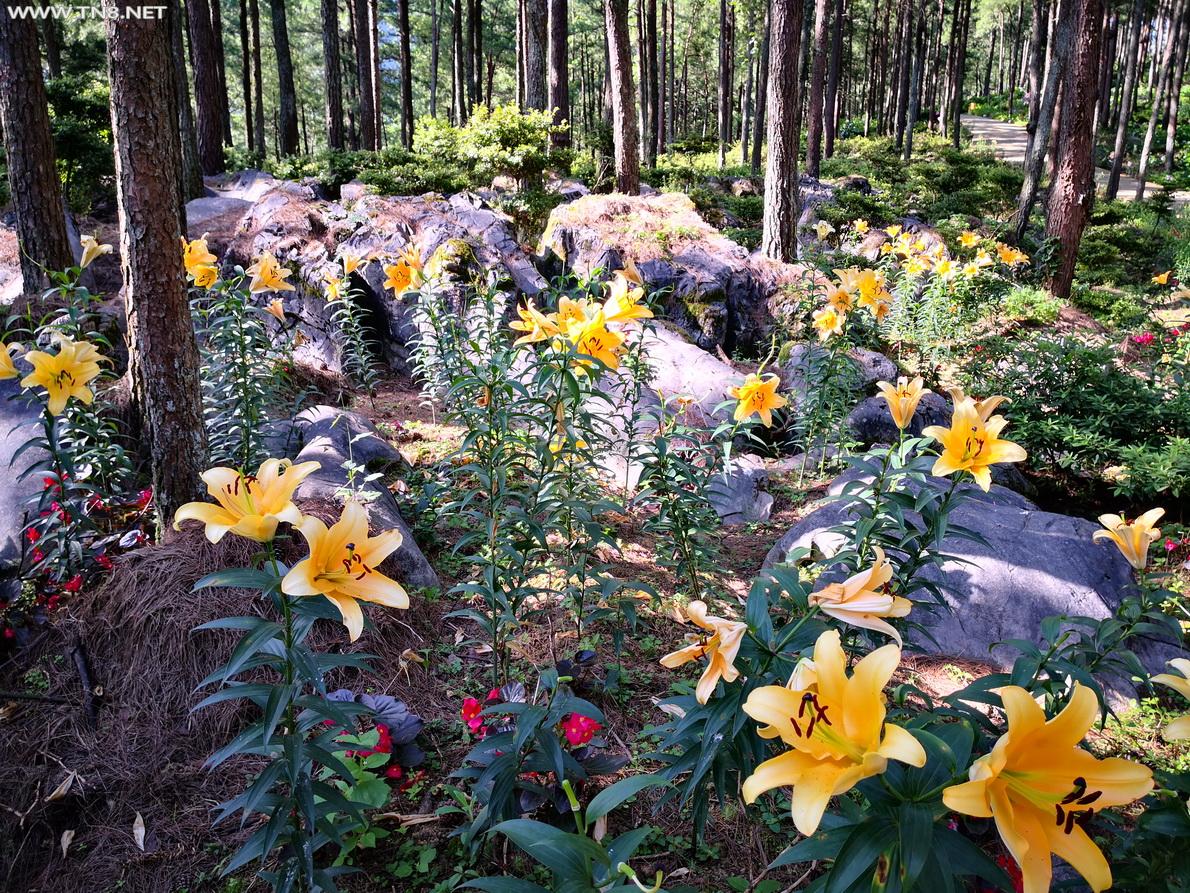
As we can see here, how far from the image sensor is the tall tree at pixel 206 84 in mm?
11852

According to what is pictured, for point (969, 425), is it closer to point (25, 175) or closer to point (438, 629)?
point (438, 629)

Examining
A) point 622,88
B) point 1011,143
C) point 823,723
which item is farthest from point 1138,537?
point 1011,143

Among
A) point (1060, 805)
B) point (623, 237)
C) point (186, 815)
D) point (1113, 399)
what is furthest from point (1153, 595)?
point (623, 237)

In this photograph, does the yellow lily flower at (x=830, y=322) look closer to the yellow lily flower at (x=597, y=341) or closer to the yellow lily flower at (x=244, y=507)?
the yellow lily flower at (x=597, y=341)

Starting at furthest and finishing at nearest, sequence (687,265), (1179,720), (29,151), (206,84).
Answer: (206,84), (687,265), (29,151), (1179,720)

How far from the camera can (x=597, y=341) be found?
2154 mm

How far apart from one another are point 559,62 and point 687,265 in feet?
21.6

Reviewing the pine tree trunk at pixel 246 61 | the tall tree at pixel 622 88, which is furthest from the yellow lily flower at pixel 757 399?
the pine tree trunk at pixel 246 61

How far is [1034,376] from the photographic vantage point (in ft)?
17.6

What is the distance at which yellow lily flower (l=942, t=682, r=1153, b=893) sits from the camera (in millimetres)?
732

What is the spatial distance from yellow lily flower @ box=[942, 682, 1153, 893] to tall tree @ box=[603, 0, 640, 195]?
9.01 meters

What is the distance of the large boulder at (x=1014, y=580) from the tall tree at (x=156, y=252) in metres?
2.86

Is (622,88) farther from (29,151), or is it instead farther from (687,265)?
(29,151)

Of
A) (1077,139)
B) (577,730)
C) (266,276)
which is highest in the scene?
(1077,139)
